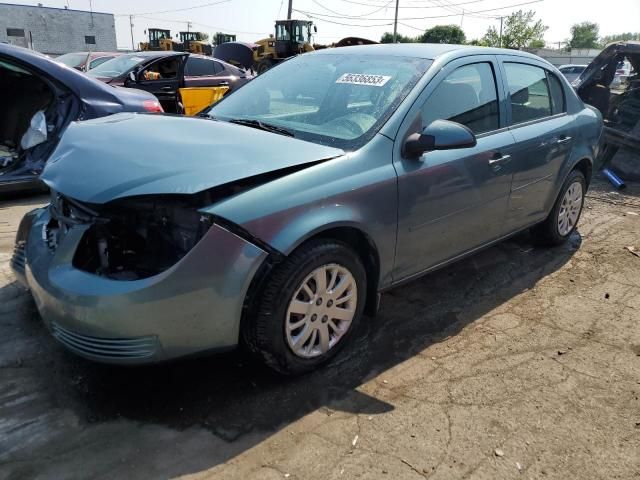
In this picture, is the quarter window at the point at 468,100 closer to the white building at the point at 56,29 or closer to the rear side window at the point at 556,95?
the rear side window at the point at 556,95

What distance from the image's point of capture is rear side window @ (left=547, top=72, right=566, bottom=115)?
→ 14.6 ft

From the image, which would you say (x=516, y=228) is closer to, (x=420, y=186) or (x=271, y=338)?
(x=420, y=186)

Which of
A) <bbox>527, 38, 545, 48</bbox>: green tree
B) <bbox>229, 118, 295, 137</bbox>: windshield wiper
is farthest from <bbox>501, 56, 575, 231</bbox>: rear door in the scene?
<bbox>527, 38, 545, 48</bbox>: green tree

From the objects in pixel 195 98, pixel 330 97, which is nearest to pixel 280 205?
pixel 330 97

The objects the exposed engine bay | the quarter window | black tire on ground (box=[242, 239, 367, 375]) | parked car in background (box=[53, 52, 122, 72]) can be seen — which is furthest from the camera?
parked car in background (box=[53, 52, 122, 72])

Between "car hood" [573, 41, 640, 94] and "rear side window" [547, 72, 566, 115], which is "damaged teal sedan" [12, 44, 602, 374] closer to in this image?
"rear side window" [547, 72, 566, 115]

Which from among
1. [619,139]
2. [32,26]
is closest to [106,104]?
[619,139]

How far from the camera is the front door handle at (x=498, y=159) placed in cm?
355

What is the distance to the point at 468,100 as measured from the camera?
11.6 ft

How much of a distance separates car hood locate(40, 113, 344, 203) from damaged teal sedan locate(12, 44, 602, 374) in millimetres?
11

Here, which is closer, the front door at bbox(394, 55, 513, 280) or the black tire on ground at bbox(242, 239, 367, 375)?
the black tire on ground at bbox(242, 239, 367, 375)

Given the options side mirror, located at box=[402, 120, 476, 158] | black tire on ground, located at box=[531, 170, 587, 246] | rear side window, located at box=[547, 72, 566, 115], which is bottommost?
black tire on ground, located at box=[531, 170, 587, 246]

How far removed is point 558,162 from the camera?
14.3ft

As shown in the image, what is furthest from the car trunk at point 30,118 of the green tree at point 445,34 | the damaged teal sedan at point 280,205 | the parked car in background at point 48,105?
the green tree at point 445,34
